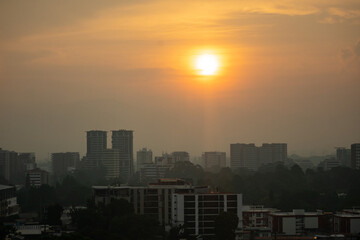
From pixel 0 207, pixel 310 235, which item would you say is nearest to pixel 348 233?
pixel 310 235

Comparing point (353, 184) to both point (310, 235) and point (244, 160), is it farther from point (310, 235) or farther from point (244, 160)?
point (244, 160)

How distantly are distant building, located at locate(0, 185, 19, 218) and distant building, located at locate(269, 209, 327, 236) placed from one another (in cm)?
922

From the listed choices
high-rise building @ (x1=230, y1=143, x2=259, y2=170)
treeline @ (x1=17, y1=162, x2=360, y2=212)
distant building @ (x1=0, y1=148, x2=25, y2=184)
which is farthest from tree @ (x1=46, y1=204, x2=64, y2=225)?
high-rise building @ (x1=230, y1=143, x2=259, y2=170)

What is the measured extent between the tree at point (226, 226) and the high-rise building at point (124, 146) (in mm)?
51129

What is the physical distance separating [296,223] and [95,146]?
169 ft

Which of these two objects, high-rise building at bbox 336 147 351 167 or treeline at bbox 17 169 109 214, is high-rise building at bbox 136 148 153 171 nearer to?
high-rise building at bbox 336 147 351 167

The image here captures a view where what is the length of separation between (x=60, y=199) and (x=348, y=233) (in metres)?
17.3

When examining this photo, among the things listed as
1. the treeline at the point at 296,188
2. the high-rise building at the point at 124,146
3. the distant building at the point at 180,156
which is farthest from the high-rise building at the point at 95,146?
the treeline at the point at 296,188

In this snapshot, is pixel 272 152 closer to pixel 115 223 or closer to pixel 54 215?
pixel 54 215

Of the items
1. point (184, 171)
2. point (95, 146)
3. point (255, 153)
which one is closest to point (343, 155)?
point (255, 153)

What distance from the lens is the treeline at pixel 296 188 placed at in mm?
33844

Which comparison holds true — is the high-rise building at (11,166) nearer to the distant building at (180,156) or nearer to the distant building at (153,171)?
the distant building at (153,171)

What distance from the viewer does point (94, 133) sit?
3056 inches

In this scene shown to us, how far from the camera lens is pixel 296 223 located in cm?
2605
